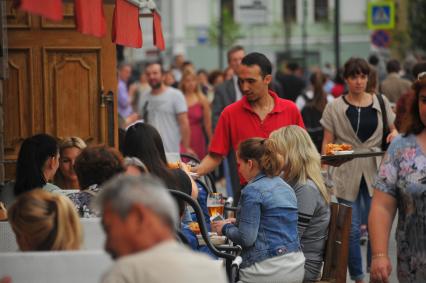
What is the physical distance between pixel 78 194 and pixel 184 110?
29.6 ft

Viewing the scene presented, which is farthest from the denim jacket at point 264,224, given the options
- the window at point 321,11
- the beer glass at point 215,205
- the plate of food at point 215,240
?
the window at point 321,11

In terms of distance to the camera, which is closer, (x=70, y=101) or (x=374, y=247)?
(x=374, y=247)

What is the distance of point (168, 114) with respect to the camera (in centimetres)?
1581

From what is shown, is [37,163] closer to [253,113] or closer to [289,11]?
[253,113]

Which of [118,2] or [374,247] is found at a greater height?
[118,2]

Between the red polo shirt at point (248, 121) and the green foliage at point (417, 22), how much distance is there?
1364 inches

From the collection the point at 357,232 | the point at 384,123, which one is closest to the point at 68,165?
the point at 357,232

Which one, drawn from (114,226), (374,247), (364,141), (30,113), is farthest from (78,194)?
(364,141)

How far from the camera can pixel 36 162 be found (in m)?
7.59

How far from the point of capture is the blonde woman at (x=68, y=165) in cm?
878

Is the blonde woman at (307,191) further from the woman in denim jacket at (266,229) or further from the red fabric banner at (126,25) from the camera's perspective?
the red fabric banner at (126,25)

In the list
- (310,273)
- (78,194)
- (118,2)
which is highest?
(118,2)

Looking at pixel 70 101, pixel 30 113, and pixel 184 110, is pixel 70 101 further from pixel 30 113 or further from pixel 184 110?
pixel 184 110

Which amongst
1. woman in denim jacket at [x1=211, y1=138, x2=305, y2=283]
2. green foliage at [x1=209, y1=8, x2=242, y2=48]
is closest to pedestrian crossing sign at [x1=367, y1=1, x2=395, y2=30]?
woman in denim jacket at [x1=211, y1=138, x2=305, y2=283]
